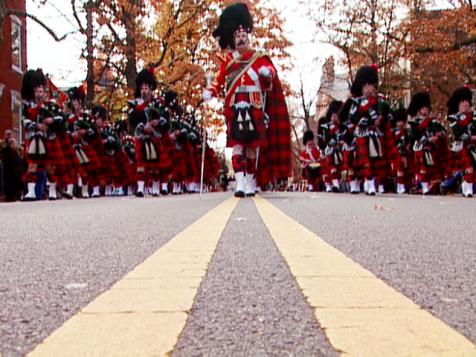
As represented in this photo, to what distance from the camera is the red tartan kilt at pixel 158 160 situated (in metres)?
Answer: 13.7

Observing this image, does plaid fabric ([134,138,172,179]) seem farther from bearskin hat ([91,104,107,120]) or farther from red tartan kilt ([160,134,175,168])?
bearskin hat ([91,104,107,120])

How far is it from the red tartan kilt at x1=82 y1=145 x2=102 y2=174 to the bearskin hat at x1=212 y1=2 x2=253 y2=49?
7.39 metres

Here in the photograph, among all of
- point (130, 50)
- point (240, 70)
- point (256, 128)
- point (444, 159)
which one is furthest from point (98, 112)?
point (256, 128)

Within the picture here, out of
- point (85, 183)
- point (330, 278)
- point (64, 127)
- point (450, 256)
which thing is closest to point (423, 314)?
point (330, 278)

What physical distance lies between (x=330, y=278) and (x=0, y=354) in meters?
1.18

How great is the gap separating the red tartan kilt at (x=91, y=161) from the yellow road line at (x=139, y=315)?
45.6 ft

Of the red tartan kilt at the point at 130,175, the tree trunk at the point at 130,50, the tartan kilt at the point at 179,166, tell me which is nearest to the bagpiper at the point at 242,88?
the tartan kilt at the point at 179,166

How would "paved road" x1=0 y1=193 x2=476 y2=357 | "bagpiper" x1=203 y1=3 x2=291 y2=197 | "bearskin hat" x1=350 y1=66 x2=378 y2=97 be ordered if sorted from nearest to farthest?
"paved road" x1=0 y1=193 x2=476 y2=357 < "bagpiper" x1=203 y1=3 x2=291 y2=197 < "bearskin hat" x1=350 y1=66 x2=378 y2=97

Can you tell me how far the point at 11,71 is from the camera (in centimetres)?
2300

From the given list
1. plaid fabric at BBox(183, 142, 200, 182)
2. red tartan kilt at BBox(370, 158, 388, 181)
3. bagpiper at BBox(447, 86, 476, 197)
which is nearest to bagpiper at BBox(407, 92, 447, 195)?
red tartan kilt at BBox(370, 158, 388, 181)

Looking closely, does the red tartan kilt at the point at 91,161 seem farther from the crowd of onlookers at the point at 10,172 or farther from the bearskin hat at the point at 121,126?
the bearskin hat at the point at 121,126

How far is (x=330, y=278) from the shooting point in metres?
2.23

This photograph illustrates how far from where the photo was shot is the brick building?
22359mm

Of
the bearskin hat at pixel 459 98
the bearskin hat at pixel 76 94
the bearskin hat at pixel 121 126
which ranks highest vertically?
the bearskin hat at pixel 76 94
